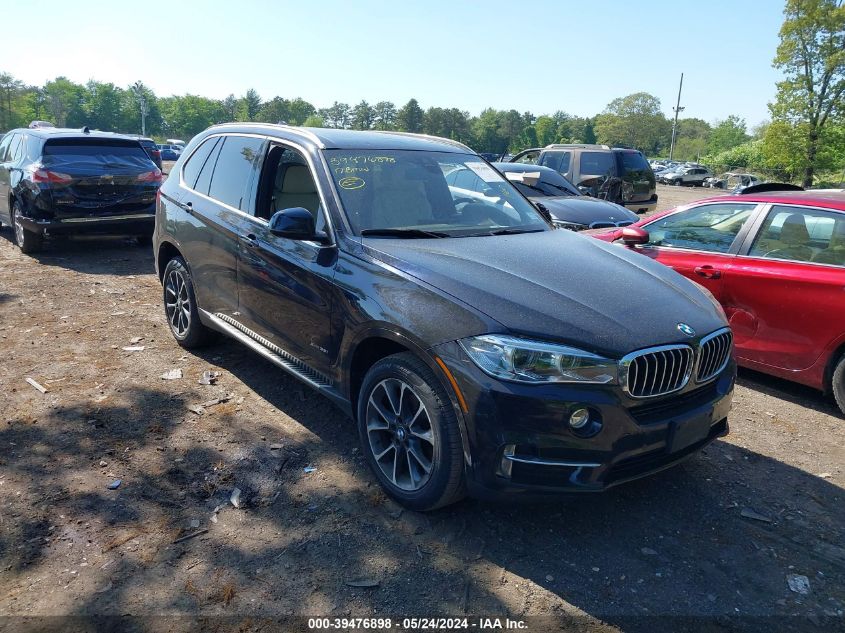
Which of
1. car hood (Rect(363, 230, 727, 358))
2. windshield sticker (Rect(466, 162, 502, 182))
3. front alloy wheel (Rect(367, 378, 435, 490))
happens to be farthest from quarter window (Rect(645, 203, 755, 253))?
front alloy wheel (Rect(367, 378, 435, 490))

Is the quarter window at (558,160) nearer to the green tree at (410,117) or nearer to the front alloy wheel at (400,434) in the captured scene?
the front alloy wheel at (400,434)

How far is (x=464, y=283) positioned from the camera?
3160 mm

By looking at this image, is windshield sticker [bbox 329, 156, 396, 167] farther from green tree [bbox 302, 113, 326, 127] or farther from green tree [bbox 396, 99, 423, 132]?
green tree [bbox 396, 99, 423, 132]

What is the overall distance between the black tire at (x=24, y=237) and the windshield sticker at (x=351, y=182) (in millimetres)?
7508

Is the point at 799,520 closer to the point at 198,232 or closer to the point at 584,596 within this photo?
the point at 584,596

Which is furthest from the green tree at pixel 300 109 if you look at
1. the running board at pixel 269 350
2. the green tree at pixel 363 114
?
the running board at pixel 269 350

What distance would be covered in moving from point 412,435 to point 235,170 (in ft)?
8.75

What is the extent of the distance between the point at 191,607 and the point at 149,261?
8.03m

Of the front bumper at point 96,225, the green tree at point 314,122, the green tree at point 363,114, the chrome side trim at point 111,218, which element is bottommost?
the front bumper at point 96,225

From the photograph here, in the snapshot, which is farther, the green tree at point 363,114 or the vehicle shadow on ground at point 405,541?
the green tree at point 363,114

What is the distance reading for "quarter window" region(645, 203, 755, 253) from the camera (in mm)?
5512

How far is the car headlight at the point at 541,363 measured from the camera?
2.82 metres

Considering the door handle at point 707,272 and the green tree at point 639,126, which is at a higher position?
the green tree at point 639,126

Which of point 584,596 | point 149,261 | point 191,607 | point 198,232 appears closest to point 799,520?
point 584,596
